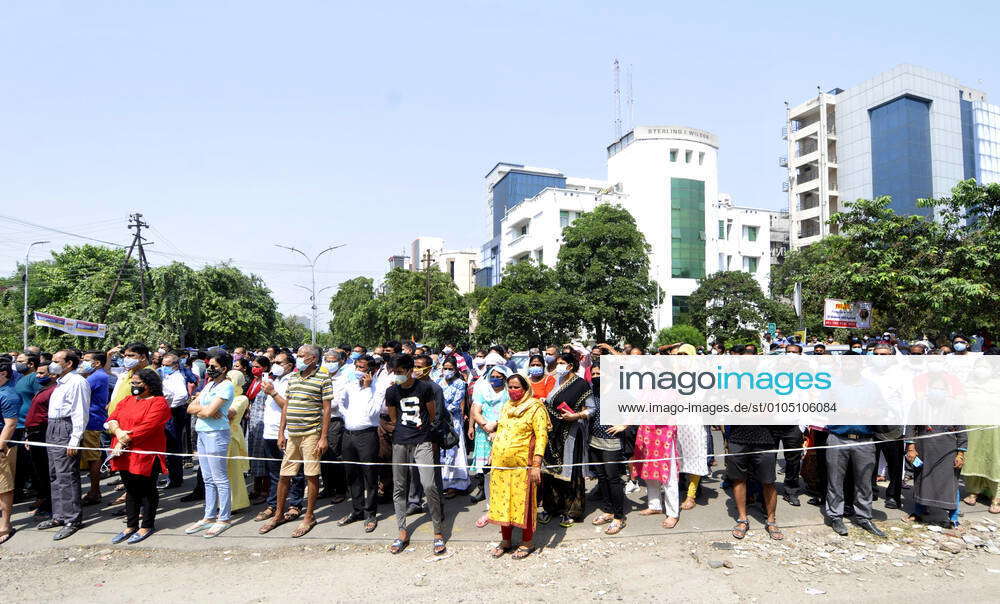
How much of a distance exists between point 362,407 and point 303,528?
135cm

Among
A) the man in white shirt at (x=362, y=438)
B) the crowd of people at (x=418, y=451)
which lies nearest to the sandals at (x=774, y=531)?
the crowd of people at (x=418, y=451)

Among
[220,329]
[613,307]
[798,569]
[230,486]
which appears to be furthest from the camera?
[220,329]

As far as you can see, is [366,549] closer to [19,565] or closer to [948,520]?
[19,565]

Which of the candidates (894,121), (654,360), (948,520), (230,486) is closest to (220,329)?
(230,486)

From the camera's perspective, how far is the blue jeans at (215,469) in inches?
245

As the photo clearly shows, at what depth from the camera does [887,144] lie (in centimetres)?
5569

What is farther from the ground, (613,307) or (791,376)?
(613,307)

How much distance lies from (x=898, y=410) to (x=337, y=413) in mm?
6294

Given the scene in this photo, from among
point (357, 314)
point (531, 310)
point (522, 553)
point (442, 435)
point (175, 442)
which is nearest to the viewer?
point (522, 553)

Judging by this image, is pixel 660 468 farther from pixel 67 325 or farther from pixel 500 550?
pixel 67 325

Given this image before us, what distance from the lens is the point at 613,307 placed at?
2836 centimetres

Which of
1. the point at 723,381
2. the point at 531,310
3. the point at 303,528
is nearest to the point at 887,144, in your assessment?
the point at 531,310

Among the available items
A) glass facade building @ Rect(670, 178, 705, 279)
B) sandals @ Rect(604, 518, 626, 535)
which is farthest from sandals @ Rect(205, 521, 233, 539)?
glass facade building @ Rect(670, 178, 705, 279)

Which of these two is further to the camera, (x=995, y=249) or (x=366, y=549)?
(x=995, y=249)
